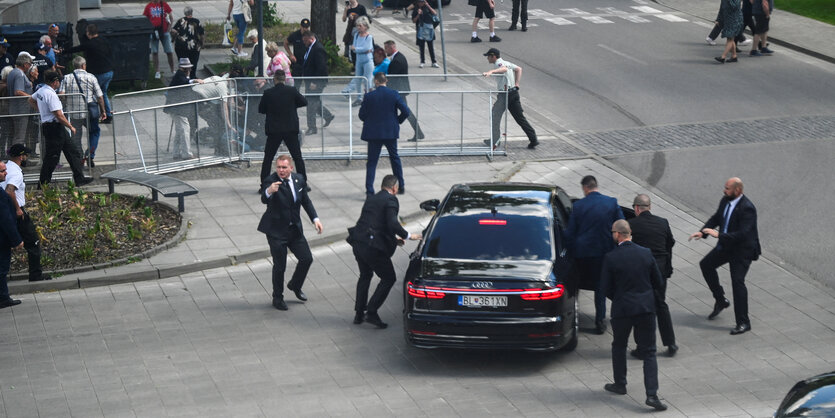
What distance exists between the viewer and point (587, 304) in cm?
1234

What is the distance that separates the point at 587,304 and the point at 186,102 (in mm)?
7890

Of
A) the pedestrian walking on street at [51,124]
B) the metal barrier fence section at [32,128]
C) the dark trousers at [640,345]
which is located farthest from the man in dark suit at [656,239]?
the metal barrier fence section at [32,128]

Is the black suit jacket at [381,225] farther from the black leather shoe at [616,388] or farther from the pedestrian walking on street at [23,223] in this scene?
the pedestrian walking on street at [23,223]

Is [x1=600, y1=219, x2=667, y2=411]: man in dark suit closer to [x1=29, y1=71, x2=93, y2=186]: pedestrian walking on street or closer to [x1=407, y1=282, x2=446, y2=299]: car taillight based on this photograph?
[x1=407, y1=282, x2=446, y2=299]: car taillight

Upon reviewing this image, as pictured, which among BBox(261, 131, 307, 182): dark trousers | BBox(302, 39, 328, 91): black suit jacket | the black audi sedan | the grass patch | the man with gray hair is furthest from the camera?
the grass patch

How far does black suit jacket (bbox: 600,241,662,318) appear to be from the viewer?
968 centimetres

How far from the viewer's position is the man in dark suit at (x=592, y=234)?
11.2 meters

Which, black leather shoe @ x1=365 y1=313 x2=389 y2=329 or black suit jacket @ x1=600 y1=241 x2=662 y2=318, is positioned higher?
black suit jacket @ x1=600 y1=241 x2=662 y2=318

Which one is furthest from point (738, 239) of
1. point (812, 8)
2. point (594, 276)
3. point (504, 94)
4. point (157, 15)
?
point (812, 8)

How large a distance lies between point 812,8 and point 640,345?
25.3 m

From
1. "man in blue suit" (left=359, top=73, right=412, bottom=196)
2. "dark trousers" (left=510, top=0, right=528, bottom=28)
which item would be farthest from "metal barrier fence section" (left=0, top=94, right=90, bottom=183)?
"dark trousers" (left=510, top=0, right=528, bottom=28)

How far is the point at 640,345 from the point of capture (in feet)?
32.0

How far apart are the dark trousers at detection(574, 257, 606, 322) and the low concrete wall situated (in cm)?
1793

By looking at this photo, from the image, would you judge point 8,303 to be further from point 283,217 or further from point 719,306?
point 719,306
